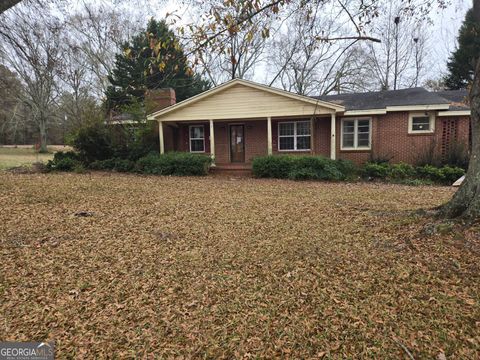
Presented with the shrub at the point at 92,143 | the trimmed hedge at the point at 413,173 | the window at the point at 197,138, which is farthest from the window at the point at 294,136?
the shrub at the point at 92,143

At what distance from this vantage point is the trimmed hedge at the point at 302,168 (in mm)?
11625

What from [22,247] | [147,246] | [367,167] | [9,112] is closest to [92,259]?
[147,246]

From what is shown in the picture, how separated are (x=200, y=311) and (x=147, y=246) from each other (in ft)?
6.14

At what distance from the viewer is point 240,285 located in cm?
316

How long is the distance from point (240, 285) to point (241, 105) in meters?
11.9

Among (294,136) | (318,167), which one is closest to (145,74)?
(318,167)

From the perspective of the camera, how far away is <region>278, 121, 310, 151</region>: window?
14727mm

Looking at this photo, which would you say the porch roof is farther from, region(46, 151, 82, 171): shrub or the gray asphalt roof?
region(46, 151, 82, 171): shrub

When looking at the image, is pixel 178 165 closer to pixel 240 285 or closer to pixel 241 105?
pixel 241 105

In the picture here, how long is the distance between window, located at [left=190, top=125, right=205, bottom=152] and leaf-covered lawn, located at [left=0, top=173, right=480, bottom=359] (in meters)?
11.0

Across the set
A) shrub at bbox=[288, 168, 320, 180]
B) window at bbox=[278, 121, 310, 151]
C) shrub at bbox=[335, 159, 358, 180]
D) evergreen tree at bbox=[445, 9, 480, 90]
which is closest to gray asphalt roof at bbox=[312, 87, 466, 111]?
window at bbox=[278, 121, 310, 151]

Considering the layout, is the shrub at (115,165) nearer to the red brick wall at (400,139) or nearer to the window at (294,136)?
the window at (294,136)

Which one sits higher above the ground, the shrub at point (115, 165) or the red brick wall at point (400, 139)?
the red brick wall at point (400, 139)

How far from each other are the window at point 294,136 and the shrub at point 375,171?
3.47m
